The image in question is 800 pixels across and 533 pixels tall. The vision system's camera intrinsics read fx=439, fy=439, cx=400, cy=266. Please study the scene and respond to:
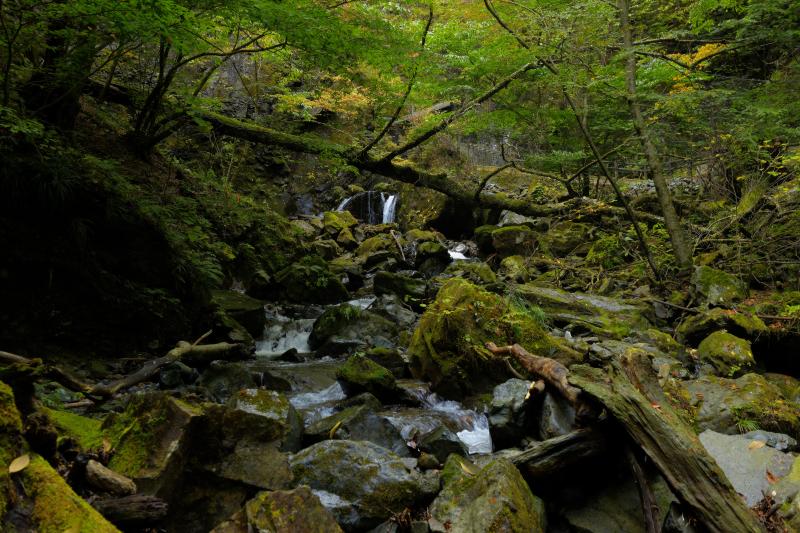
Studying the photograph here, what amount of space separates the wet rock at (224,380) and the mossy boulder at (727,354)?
5.92 meters

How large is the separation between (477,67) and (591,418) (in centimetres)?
790

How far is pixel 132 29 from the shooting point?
14.3 ft

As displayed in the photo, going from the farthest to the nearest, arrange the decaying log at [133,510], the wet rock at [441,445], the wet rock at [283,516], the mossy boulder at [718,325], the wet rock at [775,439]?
the mossy boulder at [718,325] → the wet rock at [441,445] → the wet rock at [775,439] → the wet rock at [283,516] → the decaying log at [133,510]

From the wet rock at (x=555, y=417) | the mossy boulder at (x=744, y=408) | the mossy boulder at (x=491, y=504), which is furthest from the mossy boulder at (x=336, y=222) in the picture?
the mossy boulder at (x=491, y=504)

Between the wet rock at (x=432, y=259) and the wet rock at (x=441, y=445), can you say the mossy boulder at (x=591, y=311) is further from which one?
the wet rock at (x=432, y=259)

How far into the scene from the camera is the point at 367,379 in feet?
18.2

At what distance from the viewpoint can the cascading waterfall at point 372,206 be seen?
2022cm

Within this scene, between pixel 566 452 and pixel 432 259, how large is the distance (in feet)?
34.6

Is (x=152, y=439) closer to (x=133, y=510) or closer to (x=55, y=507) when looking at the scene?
(x=133, y=510)

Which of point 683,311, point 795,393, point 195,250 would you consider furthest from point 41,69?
point 683,311

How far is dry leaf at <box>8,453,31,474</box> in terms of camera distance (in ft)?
5.46

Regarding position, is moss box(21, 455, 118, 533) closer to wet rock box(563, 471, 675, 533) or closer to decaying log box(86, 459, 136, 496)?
decaying log box(86, 459, 136, 496)

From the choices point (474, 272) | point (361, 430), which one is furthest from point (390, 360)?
point (474, 272)

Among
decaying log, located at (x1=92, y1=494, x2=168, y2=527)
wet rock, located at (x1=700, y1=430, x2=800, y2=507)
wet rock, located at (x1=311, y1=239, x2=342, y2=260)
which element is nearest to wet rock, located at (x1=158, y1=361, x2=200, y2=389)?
decaying log, located at (x1=92, y1=494, x2=168, y2=527)
